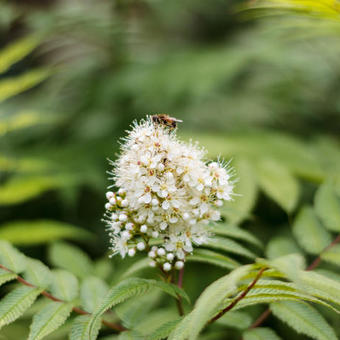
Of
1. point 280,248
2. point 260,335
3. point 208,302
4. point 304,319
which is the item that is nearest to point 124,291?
point 208,302

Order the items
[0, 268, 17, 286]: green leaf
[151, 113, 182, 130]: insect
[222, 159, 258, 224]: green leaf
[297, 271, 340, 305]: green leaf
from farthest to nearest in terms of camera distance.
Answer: [222, 159, 258, 224]: green leaf → [151, 113, 182, 130]: insect → [0, 268, 17, 286]: green leaf → [297, 271, 340, 305]: green leaf

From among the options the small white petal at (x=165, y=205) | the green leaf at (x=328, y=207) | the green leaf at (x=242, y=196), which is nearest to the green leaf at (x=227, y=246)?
the green leaf at (x=242, y=196)

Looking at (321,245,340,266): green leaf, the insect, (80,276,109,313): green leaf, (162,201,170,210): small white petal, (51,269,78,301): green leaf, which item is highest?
the insect

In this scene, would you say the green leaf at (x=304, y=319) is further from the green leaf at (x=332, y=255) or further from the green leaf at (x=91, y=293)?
the green leaf at (x=91, y=293)

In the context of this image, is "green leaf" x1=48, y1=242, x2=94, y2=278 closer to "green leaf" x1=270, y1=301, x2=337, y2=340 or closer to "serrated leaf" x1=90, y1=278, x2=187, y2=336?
"serrated leaf" x1=90, y1=278, x2=187, y2=336

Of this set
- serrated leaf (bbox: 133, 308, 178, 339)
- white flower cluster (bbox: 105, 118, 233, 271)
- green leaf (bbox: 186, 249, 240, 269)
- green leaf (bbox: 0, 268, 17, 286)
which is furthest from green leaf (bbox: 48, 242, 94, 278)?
green leaf (bbox: 186, 249, 240, 269)
